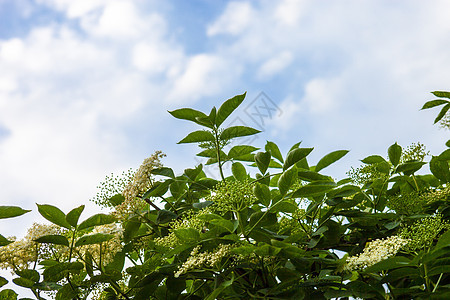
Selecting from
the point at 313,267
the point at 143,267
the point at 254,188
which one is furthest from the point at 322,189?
the point at 143,267

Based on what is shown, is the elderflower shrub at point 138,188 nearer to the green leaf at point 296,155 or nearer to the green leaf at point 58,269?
the green leaf at point 58,269

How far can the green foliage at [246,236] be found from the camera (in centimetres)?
110

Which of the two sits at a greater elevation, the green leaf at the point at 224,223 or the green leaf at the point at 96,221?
the green leaf at the point at 96,221

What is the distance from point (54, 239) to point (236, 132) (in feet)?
1.95

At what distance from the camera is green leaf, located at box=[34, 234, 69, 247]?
1196 millimetres

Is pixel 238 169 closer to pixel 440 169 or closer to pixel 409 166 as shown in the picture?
pixel 409 166

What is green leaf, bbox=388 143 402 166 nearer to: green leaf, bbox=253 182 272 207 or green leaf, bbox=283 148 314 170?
green leaf, bbox=283 148 314 170

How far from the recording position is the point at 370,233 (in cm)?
139

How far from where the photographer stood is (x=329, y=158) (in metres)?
1.49

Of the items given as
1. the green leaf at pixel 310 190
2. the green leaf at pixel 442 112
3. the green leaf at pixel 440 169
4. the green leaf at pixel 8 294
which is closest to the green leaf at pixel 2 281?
the green leaf at pixel 8 294

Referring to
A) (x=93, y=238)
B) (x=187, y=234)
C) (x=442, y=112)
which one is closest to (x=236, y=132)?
(x=187, y=234)

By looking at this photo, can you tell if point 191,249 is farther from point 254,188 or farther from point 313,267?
point 313,267

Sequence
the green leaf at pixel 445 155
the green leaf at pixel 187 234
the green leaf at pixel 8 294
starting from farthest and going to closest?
the green leaf at pixel 445 155
the green leaf at pixel 8 294
the green leaf at pixel 187 234

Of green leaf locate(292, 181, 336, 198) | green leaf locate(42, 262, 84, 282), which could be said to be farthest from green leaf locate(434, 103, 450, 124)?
green leaf locate(42, 262, 84, 282)
